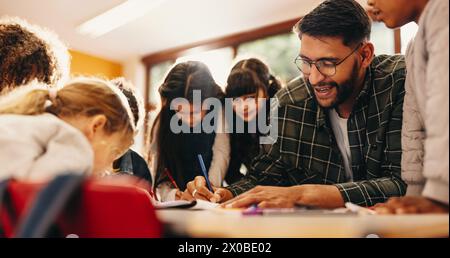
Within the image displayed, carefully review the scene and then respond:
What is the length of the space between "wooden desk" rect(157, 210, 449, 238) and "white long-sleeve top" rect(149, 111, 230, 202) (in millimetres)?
874

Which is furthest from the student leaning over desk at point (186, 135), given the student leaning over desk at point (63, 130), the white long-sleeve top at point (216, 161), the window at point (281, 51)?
the window at point (281, 51)

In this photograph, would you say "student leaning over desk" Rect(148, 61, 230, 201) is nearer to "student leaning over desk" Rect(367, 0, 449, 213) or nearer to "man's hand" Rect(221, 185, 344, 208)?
"man's hand" Rect(221, 185, 344, 208)

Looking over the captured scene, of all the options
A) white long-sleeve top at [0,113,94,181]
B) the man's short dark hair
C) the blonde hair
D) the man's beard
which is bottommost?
white long-sleeve top at [0,113,94,181]

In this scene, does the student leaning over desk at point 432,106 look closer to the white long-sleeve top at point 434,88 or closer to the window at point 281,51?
the white long-sleeve top at point 434,88

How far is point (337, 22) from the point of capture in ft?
4.32

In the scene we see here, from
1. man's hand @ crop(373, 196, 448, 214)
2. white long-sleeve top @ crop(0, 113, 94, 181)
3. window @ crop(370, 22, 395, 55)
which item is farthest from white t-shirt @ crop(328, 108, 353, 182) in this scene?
window @ crop(370, 22, 395, 55)

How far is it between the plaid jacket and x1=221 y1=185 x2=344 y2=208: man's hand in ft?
0.18

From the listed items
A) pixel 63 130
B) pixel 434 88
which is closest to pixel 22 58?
pixel 63 130

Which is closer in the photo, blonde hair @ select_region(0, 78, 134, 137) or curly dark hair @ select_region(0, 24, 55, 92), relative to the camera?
blonde hair @ select_region(0, 78, 134, 137)

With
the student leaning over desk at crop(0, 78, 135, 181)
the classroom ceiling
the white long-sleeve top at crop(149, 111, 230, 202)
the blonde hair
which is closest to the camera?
the student leaning over desk at crop(0, 78, 135, 181)

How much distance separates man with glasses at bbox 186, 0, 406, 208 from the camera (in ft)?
4.00

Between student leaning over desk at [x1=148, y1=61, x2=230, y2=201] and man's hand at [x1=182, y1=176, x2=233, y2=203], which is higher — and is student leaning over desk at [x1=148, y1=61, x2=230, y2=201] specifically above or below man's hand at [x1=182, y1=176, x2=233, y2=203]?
above

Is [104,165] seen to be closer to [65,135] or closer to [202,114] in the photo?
[65,135]

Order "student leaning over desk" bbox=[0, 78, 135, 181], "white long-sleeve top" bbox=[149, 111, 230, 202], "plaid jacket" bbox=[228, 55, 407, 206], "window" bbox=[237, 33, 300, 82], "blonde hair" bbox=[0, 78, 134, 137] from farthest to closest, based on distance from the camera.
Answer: "window" bbox=[237, 33, 300, 82]
"white long-sleeve top" bbox=[149, 111, 230, 202]
"plaid jacket" bbox=[228, 55, 407, 206]
"blonde hair" bbox=[0, 78, 134, 137]
"student leaning over desk" bbox=[0, 78, 135, 181]
